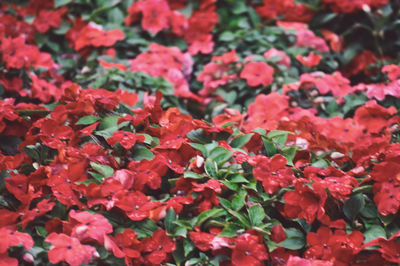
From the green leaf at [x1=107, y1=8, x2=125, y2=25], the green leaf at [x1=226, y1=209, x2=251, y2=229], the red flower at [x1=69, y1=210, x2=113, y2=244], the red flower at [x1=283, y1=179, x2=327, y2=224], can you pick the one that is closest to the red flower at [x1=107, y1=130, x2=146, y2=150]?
the red flower at [x1=69, y1=210, x2=113, y2=244]

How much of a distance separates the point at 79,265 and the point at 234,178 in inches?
21.7

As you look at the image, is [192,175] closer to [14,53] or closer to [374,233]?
[374,233]

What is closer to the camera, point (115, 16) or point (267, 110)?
point (267, 110)

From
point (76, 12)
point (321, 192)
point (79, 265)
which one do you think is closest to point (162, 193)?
point (79, 265)

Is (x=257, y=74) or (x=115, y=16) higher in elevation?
(x=115, y=16)

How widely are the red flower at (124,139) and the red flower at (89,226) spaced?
28 centimetres

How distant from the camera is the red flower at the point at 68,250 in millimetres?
1205

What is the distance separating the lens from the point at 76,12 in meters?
3.17

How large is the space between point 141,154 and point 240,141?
0.36 metres

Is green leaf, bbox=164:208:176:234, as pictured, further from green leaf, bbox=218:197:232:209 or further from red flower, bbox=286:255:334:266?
red flower, bbox=286:255:334:266

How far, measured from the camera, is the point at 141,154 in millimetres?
1567

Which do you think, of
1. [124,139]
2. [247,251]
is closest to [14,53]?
[124,139]

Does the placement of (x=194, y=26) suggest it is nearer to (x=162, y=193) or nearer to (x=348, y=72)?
(x=348, y=72)

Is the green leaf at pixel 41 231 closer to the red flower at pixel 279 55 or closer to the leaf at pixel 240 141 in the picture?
the leaf at pixel 240 141
